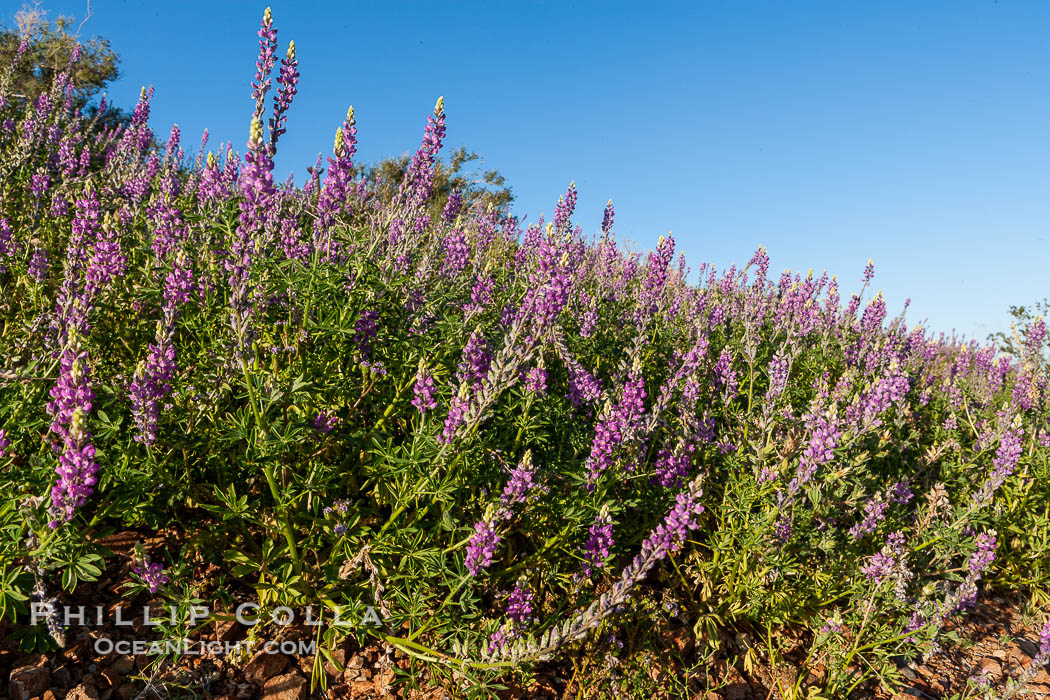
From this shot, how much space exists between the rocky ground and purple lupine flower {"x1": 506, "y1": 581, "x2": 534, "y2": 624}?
0.33m

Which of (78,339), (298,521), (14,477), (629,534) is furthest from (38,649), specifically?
(629,534)

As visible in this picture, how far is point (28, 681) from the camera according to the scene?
8.01ft

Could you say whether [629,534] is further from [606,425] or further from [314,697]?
[314,697]

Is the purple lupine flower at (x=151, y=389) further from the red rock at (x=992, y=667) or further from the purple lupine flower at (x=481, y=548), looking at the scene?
the red rock at (x=992, y=667)

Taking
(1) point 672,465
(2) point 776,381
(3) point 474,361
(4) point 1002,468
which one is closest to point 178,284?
(3) point 474,361

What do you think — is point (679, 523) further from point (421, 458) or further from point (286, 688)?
point (286, 688)

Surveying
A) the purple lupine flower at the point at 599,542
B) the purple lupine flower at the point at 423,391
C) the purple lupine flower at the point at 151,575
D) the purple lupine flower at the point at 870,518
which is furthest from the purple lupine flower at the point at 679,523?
the purple lupine flower at the point at 151,575

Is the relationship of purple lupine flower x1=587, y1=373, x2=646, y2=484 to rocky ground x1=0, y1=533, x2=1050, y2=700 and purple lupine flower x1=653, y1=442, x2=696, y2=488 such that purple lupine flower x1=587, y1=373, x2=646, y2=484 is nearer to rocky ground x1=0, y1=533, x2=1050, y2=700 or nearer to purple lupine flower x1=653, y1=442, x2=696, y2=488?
purple lupine flower x1=653, y1=442, x2=696, y2=488

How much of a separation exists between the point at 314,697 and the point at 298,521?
2.73ft

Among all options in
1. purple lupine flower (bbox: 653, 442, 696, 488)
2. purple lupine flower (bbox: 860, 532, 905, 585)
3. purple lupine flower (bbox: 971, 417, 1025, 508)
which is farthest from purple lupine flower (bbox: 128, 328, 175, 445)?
purple lupine flower (bbox: 971, 417, 1025, 508)

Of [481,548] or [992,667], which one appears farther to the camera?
[992,667]

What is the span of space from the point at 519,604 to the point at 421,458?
2.95ft

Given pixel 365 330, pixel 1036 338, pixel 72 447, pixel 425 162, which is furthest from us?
pixel 1036 338

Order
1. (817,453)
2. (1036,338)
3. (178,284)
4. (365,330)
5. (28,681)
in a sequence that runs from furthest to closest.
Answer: (1036,338) → (817,453) → (365,330) → (178,284) → (28,681)
